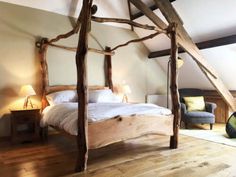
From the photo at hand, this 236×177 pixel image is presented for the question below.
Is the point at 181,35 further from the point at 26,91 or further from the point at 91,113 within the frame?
the point at 26,91

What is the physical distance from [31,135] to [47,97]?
2.59ft

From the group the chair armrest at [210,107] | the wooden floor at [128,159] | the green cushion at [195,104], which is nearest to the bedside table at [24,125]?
the wooden floor at [128,159]

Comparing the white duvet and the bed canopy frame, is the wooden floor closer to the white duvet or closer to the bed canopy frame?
the bed canopy frame

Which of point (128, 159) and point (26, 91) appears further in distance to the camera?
point (26, 91)

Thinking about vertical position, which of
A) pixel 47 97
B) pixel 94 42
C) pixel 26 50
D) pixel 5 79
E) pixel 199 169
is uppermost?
pixel 94 42

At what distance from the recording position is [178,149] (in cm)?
368

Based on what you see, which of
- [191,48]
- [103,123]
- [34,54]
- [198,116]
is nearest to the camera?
[103,123]

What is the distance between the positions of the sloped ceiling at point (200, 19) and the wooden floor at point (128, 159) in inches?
82.6

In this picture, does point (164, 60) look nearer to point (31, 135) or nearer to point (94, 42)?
point (94, 42)

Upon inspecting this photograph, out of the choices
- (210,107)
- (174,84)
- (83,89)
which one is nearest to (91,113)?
(83,89)

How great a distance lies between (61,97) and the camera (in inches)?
176

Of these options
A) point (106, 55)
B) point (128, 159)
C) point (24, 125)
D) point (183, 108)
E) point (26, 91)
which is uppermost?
point (106, 55)

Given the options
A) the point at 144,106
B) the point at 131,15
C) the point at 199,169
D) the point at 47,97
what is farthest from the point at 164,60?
the point at 199,169

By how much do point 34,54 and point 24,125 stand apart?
4.79 feet
